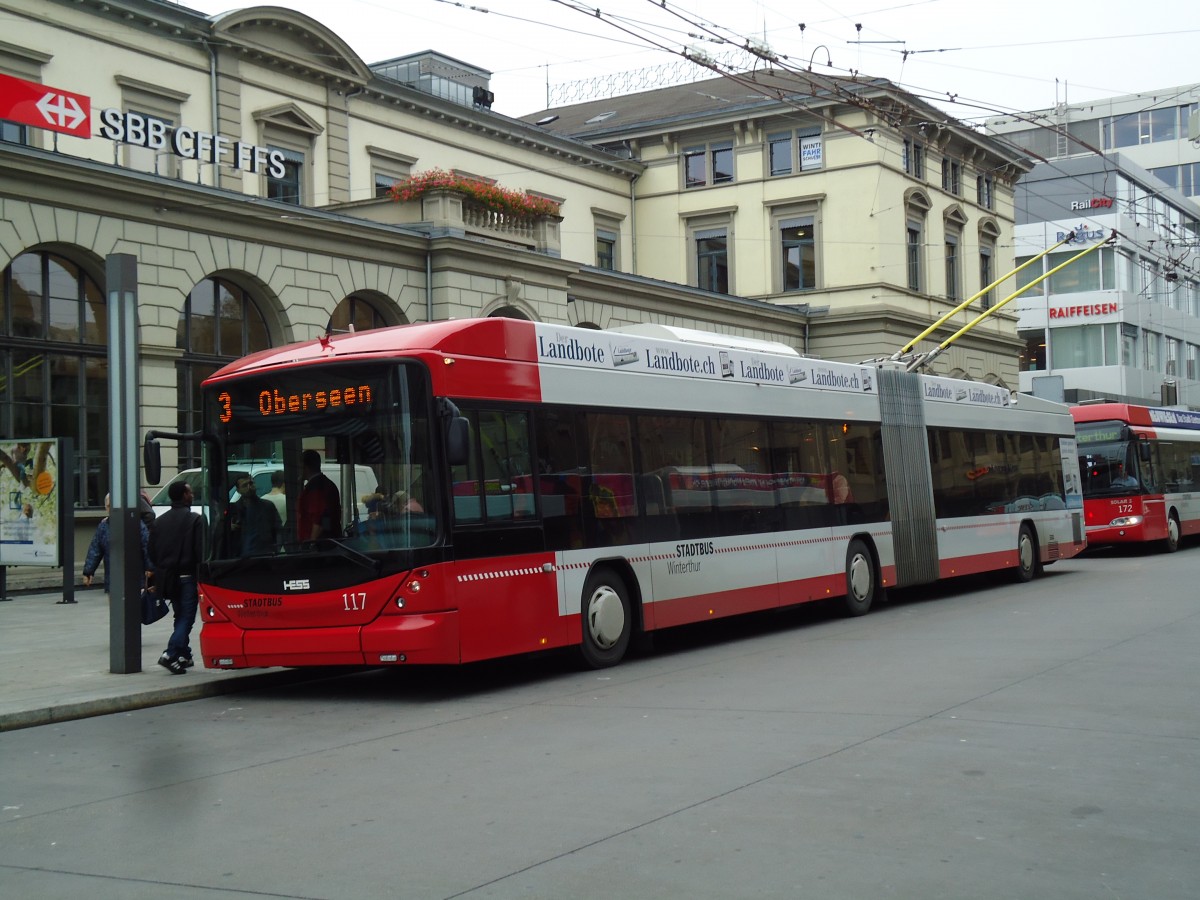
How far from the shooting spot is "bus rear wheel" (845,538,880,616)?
17547mm

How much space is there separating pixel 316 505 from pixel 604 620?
3140 millimetres

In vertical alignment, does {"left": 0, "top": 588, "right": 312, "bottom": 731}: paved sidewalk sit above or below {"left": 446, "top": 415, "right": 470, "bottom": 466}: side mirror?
below

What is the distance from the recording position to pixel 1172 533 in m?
31.2

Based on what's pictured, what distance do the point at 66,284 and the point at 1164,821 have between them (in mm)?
20421

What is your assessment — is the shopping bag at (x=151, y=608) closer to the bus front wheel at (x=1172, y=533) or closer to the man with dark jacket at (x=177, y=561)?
the man with dark jacket at (x=177, y=561)

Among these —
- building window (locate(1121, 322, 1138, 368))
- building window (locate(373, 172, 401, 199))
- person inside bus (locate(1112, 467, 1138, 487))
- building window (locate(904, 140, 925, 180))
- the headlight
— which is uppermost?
building window (locate(904, 140, 925, 180))

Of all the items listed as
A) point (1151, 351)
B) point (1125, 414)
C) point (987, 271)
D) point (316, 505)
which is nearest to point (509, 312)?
point (1125, 414)

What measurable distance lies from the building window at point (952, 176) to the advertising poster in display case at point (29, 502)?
37.6 m

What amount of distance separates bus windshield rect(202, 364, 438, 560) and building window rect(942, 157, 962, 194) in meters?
41.1

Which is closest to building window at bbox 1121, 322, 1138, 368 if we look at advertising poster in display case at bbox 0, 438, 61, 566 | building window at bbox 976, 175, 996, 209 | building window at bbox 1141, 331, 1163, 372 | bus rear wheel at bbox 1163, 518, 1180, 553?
building window at bbox 1141, 331, 1163, 372

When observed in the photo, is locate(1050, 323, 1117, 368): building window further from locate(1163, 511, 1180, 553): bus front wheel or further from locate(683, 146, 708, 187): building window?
locate(1163, 511, 1180, 553): bus front wheel

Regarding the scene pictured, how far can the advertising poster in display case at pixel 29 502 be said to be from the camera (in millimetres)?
17766

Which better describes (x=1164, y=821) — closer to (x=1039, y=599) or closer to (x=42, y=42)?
(x=1039, y=599)

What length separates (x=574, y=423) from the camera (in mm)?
12766
